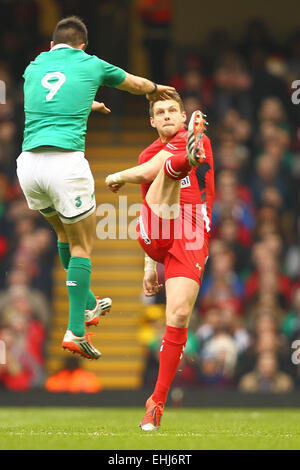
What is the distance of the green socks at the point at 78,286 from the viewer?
6.92 m

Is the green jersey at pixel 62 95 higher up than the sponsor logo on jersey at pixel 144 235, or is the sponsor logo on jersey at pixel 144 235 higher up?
the green jersey at pixel 62 95

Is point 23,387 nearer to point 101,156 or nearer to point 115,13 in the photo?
point 101,156

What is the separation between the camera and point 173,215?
23.7 feet

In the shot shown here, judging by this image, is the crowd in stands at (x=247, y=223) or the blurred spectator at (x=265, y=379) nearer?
the blurred spectator at (x=265, y=379)

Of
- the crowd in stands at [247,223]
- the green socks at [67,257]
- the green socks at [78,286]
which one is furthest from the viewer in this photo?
the crowd in stands at [247,223]

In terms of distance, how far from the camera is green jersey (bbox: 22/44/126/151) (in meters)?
6.67

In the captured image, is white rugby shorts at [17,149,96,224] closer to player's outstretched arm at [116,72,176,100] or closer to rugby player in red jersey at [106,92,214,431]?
rugby player in red jersey at [106,92,214,431]

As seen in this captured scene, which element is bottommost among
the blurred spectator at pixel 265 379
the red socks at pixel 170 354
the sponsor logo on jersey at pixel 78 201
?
the blurred spectator at pixel 265 379

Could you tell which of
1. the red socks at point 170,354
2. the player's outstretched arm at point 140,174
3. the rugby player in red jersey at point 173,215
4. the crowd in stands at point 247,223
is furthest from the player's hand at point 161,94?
the crowd in stands at point 247,223

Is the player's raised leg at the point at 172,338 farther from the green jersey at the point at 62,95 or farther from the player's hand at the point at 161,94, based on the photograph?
the player's hand at the point at 161,94

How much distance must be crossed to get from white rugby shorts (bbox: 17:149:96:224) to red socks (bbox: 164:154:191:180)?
1.75 ft

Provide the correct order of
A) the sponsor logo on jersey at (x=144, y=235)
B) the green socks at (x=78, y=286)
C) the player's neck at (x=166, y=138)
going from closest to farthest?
the green socks at (x=78, y=286), the sponsor logo on jersey at (x=144, y=235), the player's neck at (x=166, y=138)

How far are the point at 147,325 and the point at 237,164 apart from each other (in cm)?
255

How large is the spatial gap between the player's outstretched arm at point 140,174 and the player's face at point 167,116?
0.20 meters
